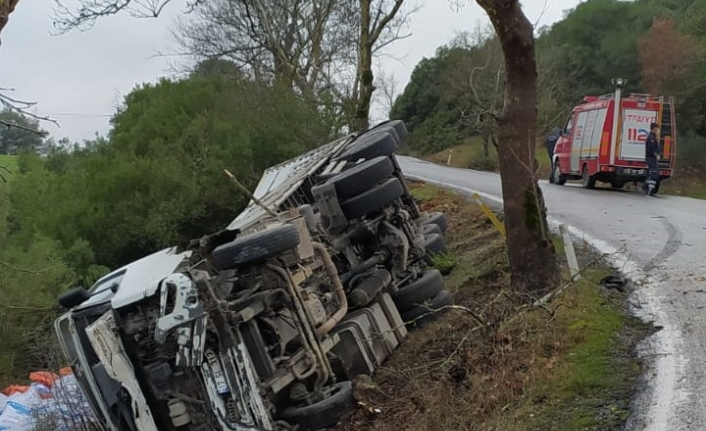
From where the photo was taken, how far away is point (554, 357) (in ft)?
15.5

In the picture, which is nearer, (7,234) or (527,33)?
(527,33)

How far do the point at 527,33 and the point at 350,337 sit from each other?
2.82 meters

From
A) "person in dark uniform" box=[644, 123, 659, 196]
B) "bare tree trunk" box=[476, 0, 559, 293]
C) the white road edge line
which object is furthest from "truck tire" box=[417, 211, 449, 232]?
"person in dark uniform" box=[644, 123, 659, 196]

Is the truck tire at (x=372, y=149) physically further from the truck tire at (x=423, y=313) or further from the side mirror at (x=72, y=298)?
the side mirror at (x=72, y=298)

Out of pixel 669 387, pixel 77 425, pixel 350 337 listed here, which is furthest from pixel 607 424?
pixel 77 425

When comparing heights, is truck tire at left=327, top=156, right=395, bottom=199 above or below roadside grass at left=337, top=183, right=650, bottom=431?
above

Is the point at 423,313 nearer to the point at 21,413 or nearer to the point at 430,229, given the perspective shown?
the point at 430,229

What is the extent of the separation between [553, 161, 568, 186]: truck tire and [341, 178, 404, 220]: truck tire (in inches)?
520

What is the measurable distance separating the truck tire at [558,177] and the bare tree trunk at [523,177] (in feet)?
45.9

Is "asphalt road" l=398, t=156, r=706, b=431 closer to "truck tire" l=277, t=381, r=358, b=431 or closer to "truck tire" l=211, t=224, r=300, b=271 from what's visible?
"truck tire" l=277, t=381, r=358, b=431

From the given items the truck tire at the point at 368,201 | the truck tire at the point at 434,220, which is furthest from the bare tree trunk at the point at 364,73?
the truck tire at the point at 368,201

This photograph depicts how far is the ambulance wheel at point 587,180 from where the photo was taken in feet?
57.8

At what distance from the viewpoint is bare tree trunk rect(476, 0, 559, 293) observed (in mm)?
5887

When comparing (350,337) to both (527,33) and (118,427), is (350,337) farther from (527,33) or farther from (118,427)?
(527,33)
